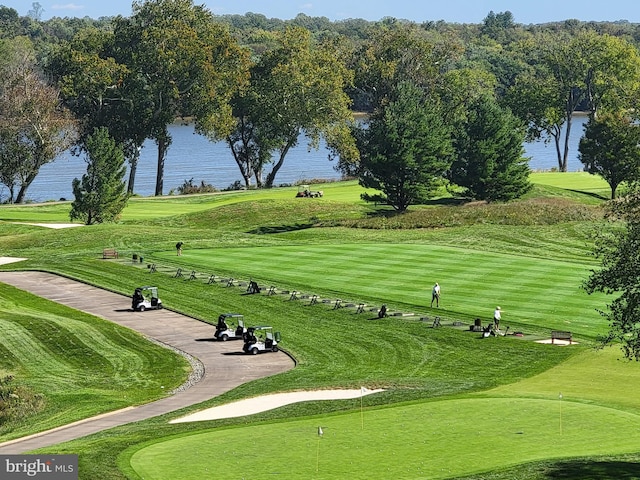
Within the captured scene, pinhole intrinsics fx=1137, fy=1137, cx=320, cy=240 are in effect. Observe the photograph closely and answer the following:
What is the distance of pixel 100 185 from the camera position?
324 feet

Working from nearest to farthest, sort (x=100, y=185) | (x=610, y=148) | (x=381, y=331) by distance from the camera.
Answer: (x=381, y=331)
(x=100, y=185)
(x=610, y=148)

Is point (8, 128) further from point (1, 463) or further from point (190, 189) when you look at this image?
point (1, 463)

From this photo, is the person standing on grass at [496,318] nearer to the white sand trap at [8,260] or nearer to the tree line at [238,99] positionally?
the white sand trap at [8,260]

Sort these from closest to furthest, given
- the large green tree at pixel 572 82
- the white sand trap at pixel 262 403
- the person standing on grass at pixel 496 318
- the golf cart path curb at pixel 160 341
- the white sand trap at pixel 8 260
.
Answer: the golf cart path curb at pixel 160 341
the white sand trap at pixel 262 403
the person standing on grass at pixel 496 318
the white sand trap at pixel 8 260
the large green tree at pixel 572 82

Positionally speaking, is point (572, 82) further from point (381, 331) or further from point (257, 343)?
point (257, 343)

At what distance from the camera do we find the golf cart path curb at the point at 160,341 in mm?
38719

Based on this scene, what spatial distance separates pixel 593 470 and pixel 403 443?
5.38 m

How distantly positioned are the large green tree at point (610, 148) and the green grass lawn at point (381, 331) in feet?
15.4

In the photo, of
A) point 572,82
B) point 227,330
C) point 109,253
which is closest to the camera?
point 227,330

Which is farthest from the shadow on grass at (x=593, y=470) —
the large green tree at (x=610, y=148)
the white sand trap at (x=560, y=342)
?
the large green tree at (x=610, y=148)

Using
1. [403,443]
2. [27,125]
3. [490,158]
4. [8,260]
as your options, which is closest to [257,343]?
[403,443]

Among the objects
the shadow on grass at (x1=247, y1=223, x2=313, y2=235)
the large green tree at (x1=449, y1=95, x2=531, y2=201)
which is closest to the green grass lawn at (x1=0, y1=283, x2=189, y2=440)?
the shadow on grass at (x1=247, y1=223, x2=313, y2=235)

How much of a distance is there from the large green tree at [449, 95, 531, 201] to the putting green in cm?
7445

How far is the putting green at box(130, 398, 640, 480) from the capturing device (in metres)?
28.6
